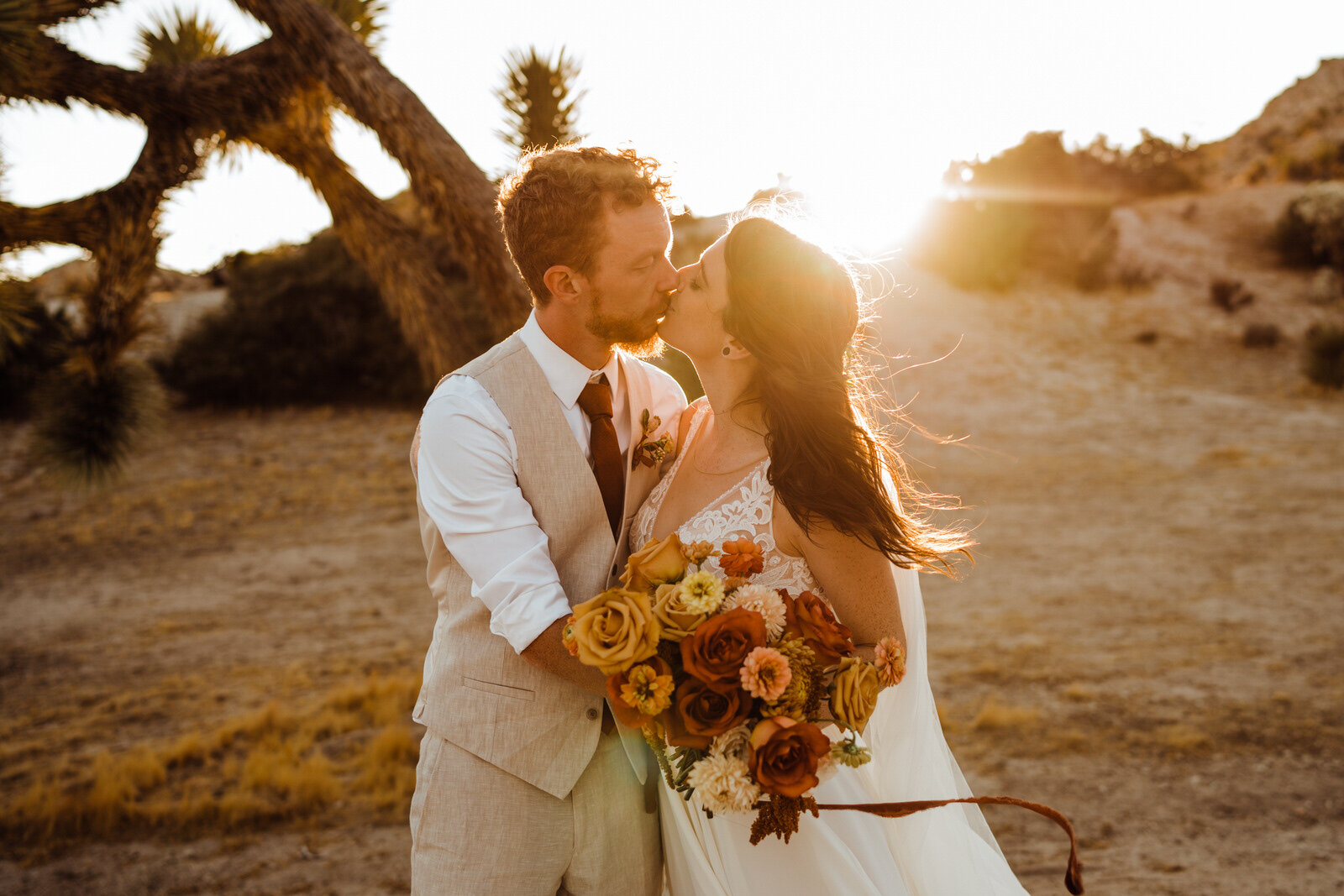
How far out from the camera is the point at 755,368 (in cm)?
253

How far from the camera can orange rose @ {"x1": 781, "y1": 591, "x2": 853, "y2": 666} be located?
191 centimetres

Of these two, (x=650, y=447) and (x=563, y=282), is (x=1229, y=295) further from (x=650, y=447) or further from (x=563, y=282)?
(x=563, y=282)

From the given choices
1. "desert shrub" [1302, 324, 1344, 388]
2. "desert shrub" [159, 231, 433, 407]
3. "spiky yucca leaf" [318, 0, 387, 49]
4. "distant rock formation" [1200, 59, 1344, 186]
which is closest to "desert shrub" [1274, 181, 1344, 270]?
"distant rock formation" [1200, 59, 1344, 186]

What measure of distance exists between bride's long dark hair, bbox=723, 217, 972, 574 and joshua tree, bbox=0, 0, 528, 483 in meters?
2.19

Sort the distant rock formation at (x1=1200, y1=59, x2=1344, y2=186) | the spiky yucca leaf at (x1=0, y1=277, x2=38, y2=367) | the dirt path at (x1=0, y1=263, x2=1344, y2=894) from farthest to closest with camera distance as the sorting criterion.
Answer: the distant rock formation at (x1=1200, y1=59, x2=1344, y2=186) → the dirt path at (x1=0, y1=263, x2=1344, y2=894) → the spiky yucca leaf at (x1=0, y1=277, x2=38, y2=367)

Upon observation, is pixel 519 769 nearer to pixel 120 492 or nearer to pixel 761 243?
pixel 761 243

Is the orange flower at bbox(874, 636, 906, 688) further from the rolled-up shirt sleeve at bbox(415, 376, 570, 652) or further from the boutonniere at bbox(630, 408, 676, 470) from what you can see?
the boutonniere at bbox(630, 408, 676, 470)

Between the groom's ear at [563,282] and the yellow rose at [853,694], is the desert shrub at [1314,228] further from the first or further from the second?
the yellow rose at [853,694]

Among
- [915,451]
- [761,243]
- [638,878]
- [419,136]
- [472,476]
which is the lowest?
[915,451]

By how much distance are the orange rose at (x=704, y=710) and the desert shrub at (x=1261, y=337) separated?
23656mm

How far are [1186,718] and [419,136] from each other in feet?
19.6

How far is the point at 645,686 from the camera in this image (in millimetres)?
1817

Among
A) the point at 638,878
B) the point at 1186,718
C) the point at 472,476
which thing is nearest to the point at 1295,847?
the point at 1186,718

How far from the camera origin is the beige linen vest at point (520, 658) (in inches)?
86.8
